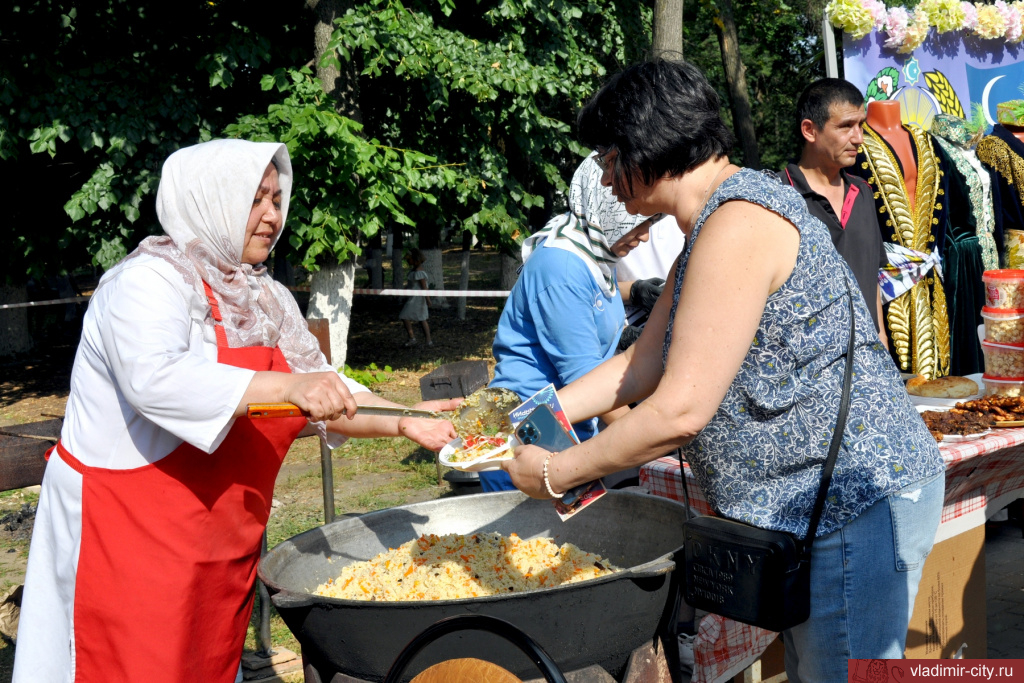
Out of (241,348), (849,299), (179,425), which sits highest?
(849,299)

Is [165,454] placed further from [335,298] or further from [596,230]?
[335,298]

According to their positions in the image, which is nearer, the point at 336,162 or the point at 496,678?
the point at 496,678

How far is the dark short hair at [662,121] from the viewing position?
181 cm

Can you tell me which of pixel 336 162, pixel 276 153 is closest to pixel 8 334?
pixel 336 162

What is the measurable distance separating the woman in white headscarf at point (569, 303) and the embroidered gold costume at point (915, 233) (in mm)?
2547

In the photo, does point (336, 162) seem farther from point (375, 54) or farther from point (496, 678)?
point (496, 678)

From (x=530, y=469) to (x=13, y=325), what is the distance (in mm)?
13602

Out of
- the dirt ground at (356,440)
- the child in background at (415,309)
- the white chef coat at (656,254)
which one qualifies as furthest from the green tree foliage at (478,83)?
the white chef coat at (656,254)

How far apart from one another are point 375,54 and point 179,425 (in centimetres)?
754

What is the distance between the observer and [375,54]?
8.78 m

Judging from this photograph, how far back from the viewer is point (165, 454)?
2.09 meters

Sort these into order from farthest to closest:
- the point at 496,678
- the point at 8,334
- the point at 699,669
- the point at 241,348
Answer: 1. the point at 8,334
2. the point at 699,669
3. the point at 241,348
4. the point at 496,678

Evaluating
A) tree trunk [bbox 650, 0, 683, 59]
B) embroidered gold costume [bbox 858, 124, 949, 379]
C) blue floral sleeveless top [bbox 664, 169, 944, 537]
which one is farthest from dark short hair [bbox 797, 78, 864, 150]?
tree trunk [bbox 650, 0, 683, 59]

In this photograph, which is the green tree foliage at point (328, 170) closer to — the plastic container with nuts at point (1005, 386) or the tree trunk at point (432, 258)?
the plastic container with nuts at point (1005, 386)
